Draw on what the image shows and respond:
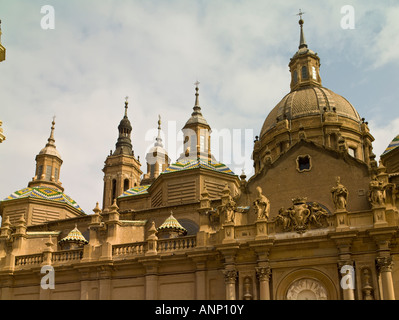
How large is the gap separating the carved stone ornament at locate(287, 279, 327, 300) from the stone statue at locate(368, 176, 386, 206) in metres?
5.23

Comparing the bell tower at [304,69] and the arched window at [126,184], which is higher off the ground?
the bell tower at [304,69]

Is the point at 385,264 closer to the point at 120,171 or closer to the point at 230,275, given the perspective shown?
the point at 230,275

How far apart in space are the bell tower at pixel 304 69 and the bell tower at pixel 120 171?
29698mm

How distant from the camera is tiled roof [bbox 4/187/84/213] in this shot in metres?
52.7

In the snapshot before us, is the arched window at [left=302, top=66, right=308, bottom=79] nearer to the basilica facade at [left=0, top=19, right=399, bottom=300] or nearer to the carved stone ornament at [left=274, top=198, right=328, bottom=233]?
the basilica facade at [left=0, top=19, right=399, bottom=300]

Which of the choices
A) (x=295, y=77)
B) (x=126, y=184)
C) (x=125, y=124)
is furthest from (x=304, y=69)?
(x=125, y=124)

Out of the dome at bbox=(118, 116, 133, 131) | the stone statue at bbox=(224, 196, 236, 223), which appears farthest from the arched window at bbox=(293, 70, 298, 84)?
the dome at bbox=(118, 116, 133, 131)

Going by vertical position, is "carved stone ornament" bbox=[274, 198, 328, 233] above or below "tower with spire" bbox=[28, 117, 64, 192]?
below

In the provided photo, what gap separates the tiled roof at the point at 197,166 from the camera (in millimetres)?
45188

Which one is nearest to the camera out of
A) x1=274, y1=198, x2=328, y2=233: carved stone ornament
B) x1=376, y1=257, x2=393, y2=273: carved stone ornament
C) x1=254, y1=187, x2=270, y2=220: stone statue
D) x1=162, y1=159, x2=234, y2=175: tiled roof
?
x1=376, y1=257, x2=393, y2=273: carved stone ornament

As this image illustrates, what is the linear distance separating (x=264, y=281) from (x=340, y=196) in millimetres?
6094

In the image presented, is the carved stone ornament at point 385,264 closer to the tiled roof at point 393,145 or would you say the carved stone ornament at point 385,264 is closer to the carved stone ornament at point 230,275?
the carved stone ornament at point 230,275

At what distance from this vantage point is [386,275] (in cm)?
2661

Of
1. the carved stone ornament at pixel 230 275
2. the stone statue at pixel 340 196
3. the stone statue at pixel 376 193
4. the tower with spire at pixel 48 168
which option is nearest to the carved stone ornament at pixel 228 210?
the carved stone ornament at pixel 230 275
